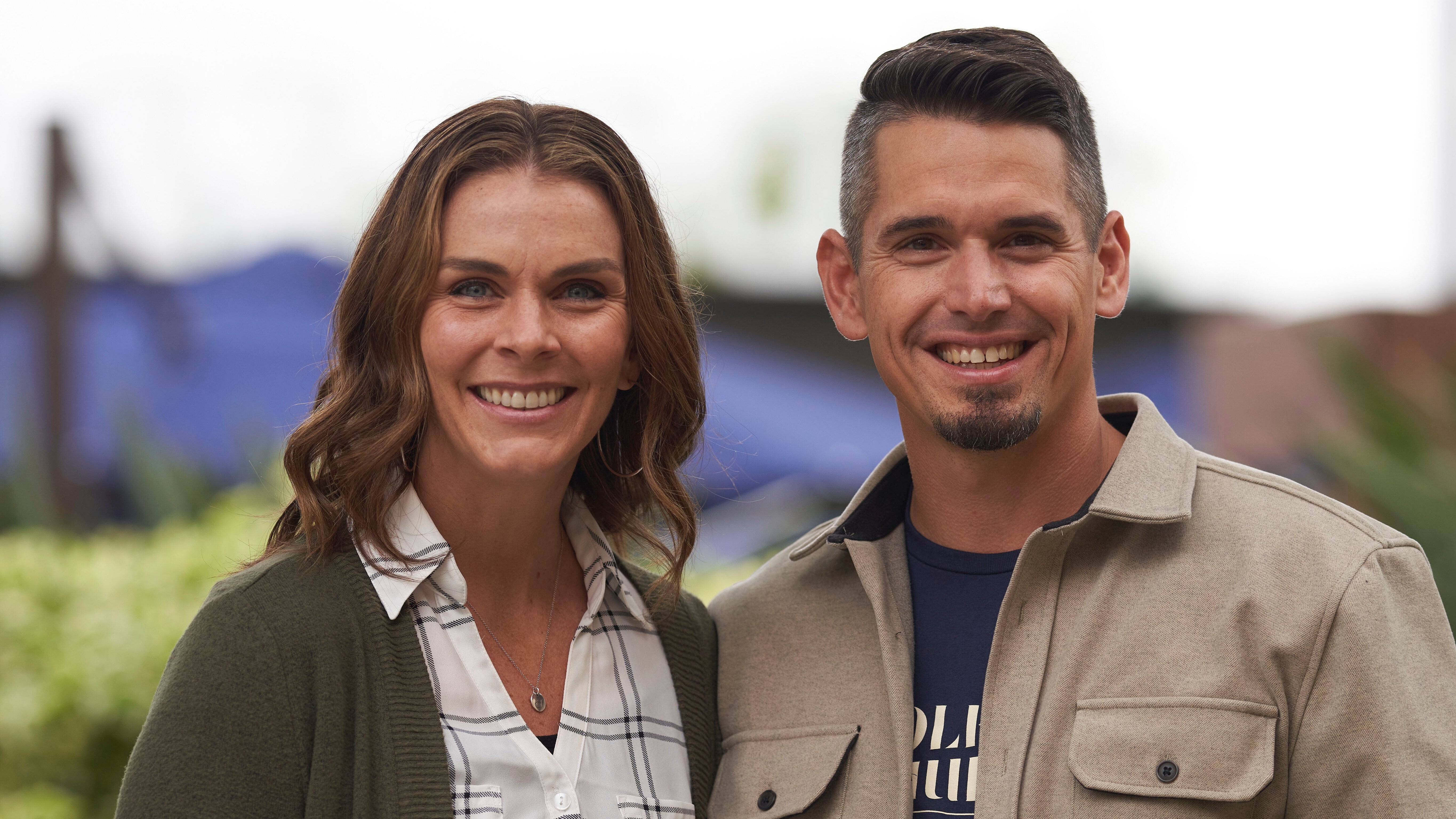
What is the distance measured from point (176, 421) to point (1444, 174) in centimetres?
963

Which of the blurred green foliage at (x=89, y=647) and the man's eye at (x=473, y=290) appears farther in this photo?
the blurred green foliage at (x=89, y=647)

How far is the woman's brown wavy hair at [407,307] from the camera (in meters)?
2.32

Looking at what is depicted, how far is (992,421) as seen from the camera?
7.75ft

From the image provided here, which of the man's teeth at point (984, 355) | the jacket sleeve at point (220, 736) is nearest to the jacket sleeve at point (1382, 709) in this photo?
the man's teeth at point (984, 355)

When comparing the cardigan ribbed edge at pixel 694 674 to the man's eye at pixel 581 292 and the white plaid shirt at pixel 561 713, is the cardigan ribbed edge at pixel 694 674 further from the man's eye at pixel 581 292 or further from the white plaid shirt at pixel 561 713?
the man's eye at pixel 581 292

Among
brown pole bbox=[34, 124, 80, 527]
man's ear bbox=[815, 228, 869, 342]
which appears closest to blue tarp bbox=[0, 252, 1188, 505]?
brown pole bbox=[34, 124, 80, 527]

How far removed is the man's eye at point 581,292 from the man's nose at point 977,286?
0.66 m

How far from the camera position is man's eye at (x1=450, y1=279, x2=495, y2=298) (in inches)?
91.6

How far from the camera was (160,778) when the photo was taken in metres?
1.97

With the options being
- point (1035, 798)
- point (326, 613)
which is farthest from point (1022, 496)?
point (326, 613)

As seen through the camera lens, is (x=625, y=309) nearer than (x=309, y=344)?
Yes

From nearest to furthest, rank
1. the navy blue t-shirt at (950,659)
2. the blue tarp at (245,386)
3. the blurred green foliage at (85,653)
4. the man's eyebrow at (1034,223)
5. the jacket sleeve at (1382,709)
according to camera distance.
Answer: the jacket sleeve at (1382,709), the navy blue t-shirt at (950,659), the man's eyebrow at (1034,223), the blurred green foliage at (85,653), the blue tarp at (245,386)

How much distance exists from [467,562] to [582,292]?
0.57 meters

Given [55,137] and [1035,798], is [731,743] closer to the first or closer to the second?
[1035,798]
